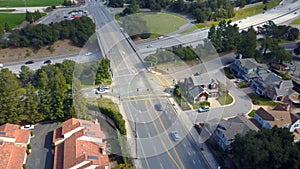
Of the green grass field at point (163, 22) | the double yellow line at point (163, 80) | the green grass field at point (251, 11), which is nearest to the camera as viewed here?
the double yellow line at point (163, 80)

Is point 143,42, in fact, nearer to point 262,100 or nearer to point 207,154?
point 262,100

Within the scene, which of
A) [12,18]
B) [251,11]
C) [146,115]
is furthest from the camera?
[251,11]

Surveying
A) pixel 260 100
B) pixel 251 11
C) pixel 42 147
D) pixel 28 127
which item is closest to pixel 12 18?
pixel 28 127

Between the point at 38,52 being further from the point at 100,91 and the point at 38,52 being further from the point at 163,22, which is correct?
the point at 163,22

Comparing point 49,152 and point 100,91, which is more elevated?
point 100,91

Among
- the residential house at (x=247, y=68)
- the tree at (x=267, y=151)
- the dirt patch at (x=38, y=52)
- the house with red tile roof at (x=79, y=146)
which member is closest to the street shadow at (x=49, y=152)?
the house with red tile roof at (x=79, y=146)

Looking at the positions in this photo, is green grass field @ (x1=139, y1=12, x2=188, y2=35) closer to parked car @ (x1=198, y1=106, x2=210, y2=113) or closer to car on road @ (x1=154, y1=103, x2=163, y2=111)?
car on road @ (x1=154, y1=103, x2=163, y2=111)

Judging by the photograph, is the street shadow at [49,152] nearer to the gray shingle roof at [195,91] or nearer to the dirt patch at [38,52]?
the gray shingle roof at [195,91]
